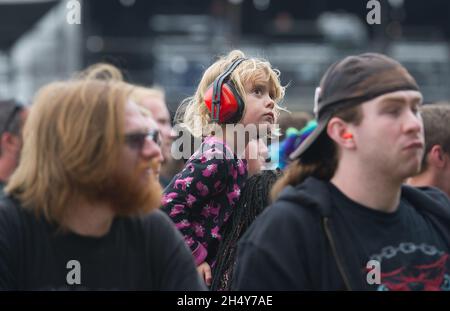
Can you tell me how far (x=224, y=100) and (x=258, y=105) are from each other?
0.23 meters

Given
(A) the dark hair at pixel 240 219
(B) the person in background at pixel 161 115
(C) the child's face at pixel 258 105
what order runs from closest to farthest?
(A) the dark hair at pixel 240 219
(C) the child's face at pixel 258 105
(B) the person in background at pixel 161 115

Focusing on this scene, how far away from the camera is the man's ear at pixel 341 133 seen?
10.5 feet

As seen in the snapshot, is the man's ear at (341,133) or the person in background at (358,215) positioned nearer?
the person in background at (358,215)

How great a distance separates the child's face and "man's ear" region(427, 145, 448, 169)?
2.82ft

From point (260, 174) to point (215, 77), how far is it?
0.55 metres

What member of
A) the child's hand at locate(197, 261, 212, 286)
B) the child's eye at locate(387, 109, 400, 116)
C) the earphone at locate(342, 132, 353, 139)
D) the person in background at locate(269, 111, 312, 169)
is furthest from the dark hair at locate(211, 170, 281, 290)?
the person in background at locate(269, 111, 312, 169)

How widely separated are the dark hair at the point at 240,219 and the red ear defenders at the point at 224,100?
317mm

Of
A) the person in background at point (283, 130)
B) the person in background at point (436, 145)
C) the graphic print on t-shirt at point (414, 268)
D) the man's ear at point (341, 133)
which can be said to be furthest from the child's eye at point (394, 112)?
the person in background at point (283, 130)

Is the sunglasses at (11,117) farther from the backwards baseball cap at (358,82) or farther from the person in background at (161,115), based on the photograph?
the backwards baseball cap at (358,82)

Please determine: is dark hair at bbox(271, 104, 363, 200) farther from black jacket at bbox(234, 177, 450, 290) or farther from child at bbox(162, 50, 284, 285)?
child at bbox(162, 50, 284, 285)

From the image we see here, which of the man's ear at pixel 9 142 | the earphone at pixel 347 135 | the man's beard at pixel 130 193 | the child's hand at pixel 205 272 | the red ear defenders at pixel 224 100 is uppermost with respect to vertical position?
the red ear defenders at pixel 224 100

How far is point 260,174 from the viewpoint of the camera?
4570 millimetres

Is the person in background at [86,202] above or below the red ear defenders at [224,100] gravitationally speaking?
below

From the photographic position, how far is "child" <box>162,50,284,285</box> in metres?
4.34
